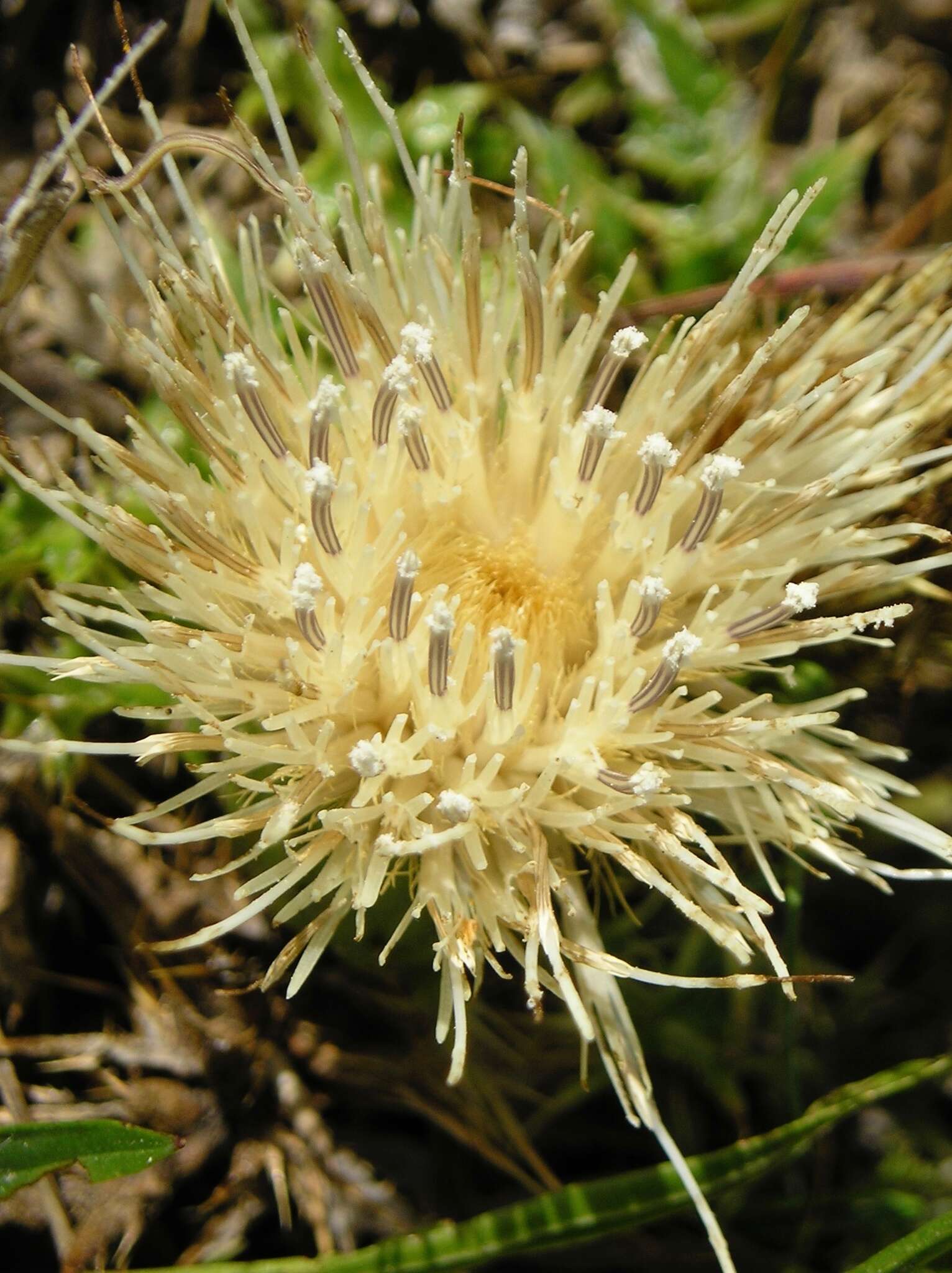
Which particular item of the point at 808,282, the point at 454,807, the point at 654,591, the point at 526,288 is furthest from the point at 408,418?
the point at 808,282

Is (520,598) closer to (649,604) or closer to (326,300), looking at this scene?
(649,604)

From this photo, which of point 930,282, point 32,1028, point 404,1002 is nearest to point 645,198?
point 930,282

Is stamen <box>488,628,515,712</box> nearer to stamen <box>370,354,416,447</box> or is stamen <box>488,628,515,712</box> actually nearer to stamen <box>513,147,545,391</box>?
stamen <box>370,354,416,447</box>

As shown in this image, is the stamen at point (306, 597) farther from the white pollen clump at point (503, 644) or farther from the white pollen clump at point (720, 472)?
the white pollen clump at point (720, 472)

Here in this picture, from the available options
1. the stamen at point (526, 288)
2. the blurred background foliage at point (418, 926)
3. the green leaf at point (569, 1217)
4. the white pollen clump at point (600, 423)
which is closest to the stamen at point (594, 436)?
the white pollen clump at point (600, 423)

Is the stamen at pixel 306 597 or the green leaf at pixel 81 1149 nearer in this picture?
the stamen at pixel 306 597

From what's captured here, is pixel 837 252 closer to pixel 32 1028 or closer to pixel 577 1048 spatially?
pixel 577 1048
